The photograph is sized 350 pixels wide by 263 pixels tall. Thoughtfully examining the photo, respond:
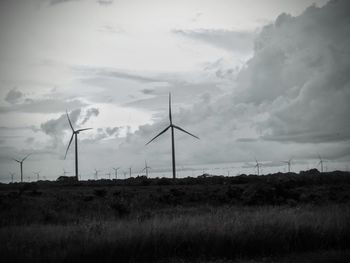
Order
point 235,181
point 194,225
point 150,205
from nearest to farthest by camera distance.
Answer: point 194,225 < point 150,205 < point 235,181

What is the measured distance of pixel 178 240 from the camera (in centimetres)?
1816

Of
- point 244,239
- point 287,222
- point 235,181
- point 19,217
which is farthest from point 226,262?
point 235,181

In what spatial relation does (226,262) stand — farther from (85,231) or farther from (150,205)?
(150,205)

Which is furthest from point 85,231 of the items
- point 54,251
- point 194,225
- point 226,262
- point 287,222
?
point 287,222

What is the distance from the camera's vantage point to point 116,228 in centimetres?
1933

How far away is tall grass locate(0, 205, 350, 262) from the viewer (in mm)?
16844

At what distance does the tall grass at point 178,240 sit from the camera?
55.3 ft

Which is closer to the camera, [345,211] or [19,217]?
[345,211]

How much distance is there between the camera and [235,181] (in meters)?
81.5

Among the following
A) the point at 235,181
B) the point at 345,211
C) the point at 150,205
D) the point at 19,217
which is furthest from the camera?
the point at 235,181

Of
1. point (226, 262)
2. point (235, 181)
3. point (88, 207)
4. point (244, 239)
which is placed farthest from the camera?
point (235, 181)

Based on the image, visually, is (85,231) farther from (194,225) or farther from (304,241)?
(304,241)

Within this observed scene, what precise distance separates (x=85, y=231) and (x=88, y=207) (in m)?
19.9

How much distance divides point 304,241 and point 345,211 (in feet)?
17.8
